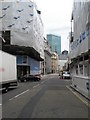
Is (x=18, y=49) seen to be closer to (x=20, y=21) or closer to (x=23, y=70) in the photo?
(x=20, y=21)

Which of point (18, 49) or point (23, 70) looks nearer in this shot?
point (18, 49)

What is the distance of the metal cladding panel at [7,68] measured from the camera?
19.6 meters

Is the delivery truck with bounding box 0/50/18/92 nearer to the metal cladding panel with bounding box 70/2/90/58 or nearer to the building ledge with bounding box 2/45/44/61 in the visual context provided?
the metal cladding panel with bounding box 70/2/90/58

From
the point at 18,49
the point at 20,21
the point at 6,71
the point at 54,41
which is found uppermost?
the point at 54,41

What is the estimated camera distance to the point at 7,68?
68.6 feet

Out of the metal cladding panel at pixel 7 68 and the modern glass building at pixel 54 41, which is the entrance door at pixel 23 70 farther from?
the modern glass building at pixel 54 41

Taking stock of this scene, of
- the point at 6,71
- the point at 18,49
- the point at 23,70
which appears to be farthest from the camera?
the point at 23,70

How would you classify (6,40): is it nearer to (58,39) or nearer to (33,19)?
(33,19)

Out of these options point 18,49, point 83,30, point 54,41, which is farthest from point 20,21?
point 54,41

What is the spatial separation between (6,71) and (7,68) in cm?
44

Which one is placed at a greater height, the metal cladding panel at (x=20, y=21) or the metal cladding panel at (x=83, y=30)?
the metal cladding panel at (x=20, y=21)

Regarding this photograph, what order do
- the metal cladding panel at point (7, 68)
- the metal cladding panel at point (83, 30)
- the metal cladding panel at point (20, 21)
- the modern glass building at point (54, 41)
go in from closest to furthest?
1. the metal cladding panel at point (7, 68)
2. the metal cladding panel at point (83, 30)
3. the metal cladding panel at point (20, 21)
4. the modern glass building at point (54, 41)

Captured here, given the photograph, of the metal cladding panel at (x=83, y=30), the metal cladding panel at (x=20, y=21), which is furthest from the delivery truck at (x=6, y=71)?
the metal cladding panel at (x=20, y=21)

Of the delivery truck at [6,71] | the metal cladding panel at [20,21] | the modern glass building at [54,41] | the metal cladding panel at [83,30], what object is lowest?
the delivery truck at [6,71]
